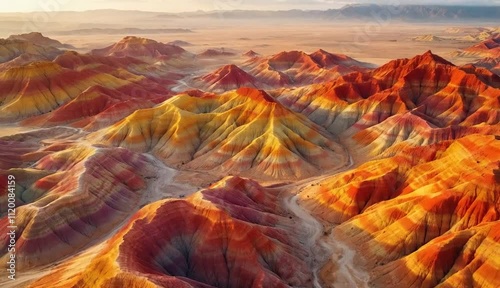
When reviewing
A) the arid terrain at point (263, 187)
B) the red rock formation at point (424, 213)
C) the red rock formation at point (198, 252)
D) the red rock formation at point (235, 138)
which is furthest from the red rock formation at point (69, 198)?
the red rock formation at point (424, 213)

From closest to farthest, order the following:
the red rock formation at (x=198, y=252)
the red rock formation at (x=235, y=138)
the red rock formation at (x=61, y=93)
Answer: the red rock formation at (x=198, y=252), the red rock formation at (x=235, y=138), the red rock formation at (x=61, y=93)

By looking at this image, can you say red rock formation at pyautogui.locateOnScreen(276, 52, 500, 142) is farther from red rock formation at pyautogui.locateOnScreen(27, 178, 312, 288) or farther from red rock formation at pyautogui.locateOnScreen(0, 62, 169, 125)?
red rock formation at pyautogui.locateOnScreen(27, 178, 312, 288)

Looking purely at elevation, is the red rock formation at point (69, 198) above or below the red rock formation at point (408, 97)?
below

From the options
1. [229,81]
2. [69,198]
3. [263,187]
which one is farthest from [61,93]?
[263,187]

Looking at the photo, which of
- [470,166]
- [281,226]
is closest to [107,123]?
[281,226]

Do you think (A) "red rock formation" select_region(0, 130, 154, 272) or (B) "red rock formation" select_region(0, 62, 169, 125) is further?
(B) "red rock formation" select_region(0, 62, 169, 125)

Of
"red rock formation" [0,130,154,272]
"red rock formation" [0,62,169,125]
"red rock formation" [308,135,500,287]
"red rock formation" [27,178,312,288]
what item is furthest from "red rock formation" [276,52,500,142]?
"red rock formation" [27,178,312,288]

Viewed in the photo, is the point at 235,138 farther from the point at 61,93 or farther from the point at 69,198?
the point at 61,93

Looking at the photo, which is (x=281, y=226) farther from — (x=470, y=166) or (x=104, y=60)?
(x=104, y=60)

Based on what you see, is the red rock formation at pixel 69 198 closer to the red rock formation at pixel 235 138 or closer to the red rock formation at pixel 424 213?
the red rock formation at pixel 235 138
